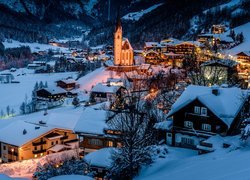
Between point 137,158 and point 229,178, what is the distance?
735 centimetres

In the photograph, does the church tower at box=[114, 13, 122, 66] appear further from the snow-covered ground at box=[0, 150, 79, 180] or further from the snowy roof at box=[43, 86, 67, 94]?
the snow-covered ground at box=[0, 150, 79, 180]

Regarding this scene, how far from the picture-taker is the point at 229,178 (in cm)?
1027

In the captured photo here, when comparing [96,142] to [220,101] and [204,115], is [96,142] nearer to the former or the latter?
[204,115]

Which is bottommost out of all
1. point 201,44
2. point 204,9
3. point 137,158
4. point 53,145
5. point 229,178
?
point 53,145

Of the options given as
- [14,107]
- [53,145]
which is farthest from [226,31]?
[53,145]

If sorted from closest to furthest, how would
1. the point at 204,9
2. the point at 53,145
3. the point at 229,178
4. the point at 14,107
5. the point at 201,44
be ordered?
the point at 229,178 < the point at 53,145 < the point at 14,107 < the point at 201,44 < the point at 204,9

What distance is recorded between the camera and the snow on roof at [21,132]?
32.1m

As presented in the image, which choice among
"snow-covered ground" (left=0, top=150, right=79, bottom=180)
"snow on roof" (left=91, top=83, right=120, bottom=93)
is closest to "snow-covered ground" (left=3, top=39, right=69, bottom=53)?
"snow on roof" (left=91, top=83, right=120, bottom=93)

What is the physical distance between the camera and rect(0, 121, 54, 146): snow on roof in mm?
32094

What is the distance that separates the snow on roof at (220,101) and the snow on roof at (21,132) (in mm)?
14717

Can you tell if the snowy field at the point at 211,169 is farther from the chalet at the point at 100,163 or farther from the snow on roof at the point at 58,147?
the snow on roof at the point at 58,147

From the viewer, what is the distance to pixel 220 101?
21.3 metres

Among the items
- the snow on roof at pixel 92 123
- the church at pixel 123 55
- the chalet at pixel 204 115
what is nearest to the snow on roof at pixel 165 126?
the chalet at pixel 204 115

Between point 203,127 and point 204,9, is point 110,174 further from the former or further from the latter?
point 204,9
